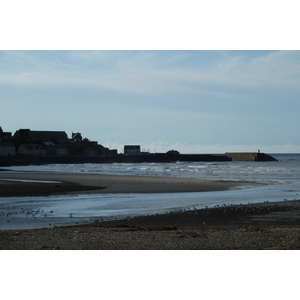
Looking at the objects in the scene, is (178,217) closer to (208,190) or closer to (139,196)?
(139,196)

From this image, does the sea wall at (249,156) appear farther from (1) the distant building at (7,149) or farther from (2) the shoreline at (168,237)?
(2) the shoreline at (168,237)

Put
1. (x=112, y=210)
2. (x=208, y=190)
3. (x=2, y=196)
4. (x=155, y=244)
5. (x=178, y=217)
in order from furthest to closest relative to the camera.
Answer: (x=208, y=190), (x=2, y=196), (x=112, y=210), (x=178, y=217), (x=155, y=244)

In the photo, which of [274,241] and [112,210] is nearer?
[274,241]

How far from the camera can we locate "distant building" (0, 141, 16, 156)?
121m

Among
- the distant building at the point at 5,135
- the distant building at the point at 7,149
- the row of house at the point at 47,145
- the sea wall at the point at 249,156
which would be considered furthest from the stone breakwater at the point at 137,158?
the distant building at the point at 5,135

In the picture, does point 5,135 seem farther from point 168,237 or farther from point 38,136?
point 168,237

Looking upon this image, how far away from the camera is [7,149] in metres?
122

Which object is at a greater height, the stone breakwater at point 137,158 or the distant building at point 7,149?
the distant building at point 7,149

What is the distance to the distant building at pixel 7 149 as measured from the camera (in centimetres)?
12069

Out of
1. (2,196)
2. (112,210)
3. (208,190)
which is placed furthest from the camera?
(208,190)

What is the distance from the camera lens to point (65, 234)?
1227 centimetres

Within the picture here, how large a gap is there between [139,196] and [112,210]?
256 inches

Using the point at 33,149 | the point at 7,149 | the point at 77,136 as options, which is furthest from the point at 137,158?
the point at 7,149

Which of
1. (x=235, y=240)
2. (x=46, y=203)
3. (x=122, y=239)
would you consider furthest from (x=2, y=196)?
(x=235, y=240)
